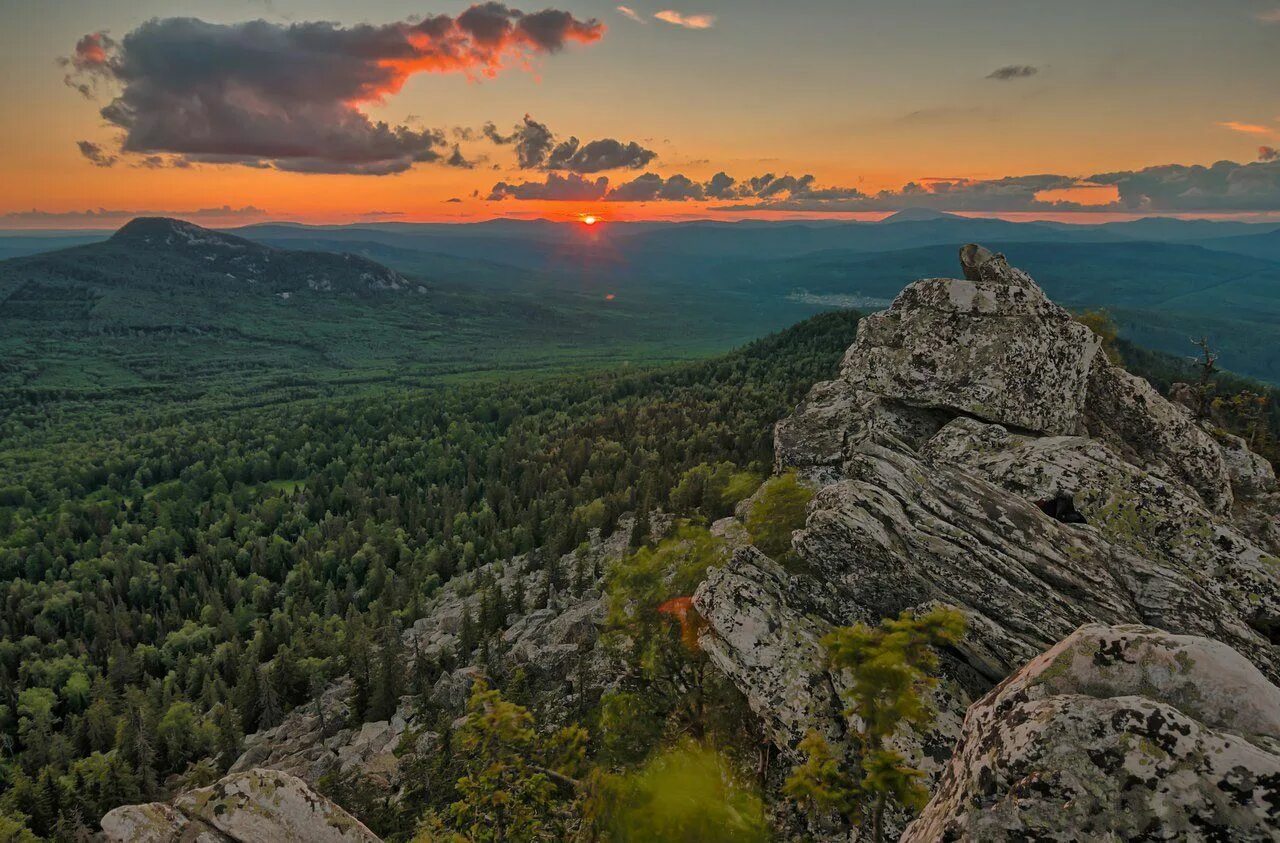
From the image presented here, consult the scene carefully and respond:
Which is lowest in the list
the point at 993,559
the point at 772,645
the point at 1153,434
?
the point at 772,645

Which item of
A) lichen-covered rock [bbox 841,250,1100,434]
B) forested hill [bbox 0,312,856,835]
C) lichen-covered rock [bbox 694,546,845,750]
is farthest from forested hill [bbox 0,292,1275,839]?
lichen-covered rock [bbox 841,250,1100,434]

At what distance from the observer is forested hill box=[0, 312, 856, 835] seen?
176 ft

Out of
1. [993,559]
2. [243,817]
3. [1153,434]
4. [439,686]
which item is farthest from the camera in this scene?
[439,686]

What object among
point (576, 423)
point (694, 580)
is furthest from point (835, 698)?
point (576, 423)

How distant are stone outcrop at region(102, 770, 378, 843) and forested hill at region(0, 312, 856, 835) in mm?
39457

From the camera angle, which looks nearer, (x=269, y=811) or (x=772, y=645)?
(x=269, y=811)

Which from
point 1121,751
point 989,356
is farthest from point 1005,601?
point 989,356

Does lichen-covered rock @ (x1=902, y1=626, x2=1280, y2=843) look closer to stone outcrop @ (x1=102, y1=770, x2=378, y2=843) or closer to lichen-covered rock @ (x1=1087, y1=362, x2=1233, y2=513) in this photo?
stone outcrop @ (x1=102, y1=770, x2=378, y2=843)

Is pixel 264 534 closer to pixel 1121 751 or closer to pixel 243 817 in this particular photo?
pixel 243 817

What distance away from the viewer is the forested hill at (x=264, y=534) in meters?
53.7

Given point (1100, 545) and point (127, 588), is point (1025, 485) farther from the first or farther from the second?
point (127, 588)

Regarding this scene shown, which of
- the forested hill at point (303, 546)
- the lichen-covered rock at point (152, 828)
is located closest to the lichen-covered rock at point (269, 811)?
the lichen-covered rock at point (152, 828)

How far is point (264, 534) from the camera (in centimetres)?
10375

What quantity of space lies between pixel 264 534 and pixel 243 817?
106087 mm
